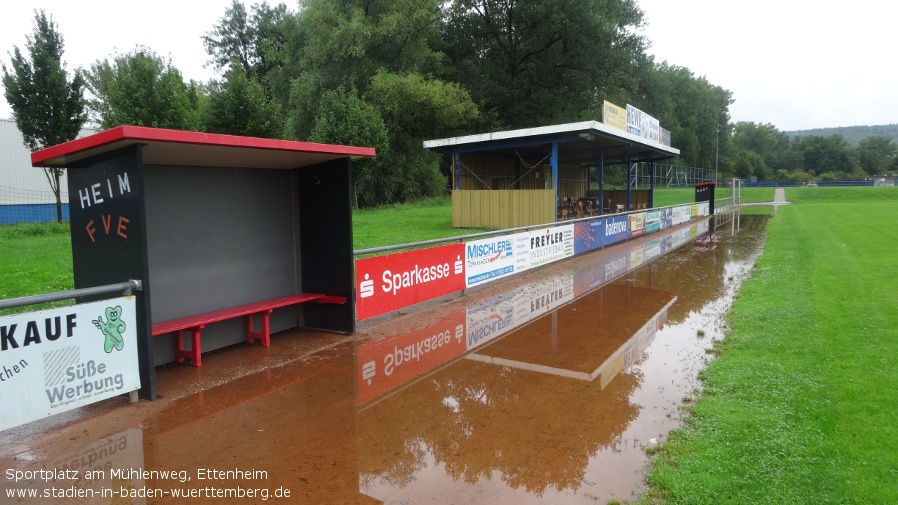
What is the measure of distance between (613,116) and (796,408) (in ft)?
67.2

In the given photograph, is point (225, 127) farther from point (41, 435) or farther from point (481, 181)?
point (41, 435)

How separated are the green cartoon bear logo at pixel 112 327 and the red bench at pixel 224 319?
73 cm

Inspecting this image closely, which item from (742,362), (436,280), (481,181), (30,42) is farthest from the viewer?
(481,181)

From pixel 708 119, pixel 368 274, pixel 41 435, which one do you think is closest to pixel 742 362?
pixel 368 274

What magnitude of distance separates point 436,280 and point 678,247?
13.3 m

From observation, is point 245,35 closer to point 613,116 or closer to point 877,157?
point 613,116

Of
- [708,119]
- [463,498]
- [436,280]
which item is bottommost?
[463,498]

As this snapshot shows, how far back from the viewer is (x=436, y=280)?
1099 centimetres

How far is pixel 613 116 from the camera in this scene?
24.3m

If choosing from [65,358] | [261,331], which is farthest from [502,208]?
[65,358]

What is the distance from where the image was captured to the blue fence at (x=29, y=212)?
35938 millimetres

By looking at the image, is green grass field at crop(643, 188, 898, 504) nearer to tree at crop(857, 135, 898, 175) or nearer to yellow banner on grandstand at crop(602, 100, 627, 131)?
yellow banner on grandstand at crop(602, 100, 627, 131)

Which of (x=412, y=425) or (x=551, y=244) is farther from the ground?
(x=551, y=244)

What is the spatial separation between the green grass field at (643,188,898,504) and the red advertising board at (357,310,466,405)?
10.5 feet
